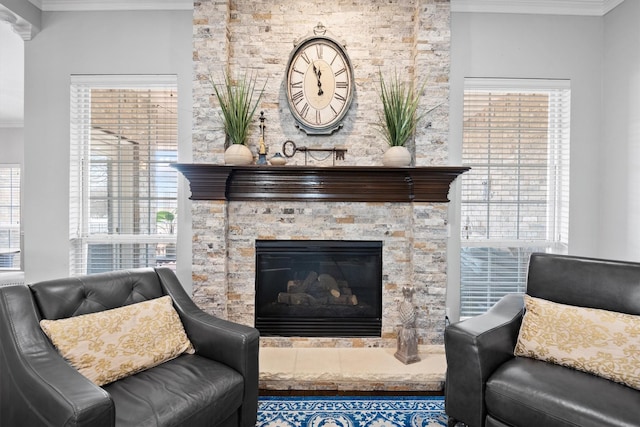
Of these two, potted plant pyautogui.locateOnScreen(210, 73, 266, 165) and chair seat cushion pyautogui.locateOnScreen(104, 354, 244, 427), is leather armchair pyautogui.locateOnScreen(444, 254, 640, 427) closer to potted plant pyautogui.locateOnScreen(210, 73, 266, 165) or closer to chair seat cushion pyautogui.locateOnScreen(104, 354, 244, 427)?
chair seat cushion pyautogui.locateOnScreen(104, 354, 244, 427)

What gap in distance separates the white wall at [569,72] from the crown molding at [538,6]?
0.15 feet

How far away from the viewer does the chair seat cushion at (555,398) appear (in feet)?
4.63

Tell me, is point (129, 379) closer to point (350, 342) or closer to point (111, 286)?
point (111, 286)

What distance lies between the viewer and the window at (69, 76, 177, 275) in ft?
9.93

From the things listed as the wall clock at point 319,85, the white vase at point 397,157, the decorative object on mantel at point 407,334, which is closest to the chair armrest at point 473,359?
the decorative object on mantel at point 407,334

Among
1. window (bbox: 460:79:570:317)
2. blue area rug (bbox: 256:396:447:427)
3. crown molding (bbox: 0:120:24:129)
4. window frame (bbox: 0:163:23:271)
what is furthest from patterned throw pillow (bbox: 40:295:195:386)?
crown molding (bbox: 0:120:24:129)

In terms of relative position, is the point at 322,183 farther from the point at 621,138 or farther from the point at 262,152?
the point at 621,138

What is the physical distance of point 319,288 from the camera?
2912 mm

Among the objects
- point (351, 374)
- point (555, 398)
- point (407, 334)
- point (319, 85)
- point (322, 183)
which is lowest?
point (351, 374)

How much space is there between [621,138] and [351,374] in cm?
291

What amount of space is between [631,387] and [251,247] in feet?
8.15

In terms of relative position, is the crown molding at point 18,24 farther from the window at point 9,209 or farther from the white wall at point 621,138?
the white wall at point 621,138

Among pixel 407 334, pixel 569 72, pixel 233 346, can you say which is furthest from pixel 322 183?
pixel 569 72

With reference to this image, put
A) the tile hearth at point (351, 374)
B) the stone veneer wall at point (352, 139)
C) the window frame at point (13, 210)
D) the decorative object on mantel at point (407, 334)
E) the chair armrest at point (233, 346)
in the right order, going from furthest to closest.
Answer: the window frame at point (13, 210)
the stone veneer wall at point (352, 139)
the decorative object on mantel at point (407, 334)
the tile hearth at point (351, 374)
the chair armrest at point (233, 346)
